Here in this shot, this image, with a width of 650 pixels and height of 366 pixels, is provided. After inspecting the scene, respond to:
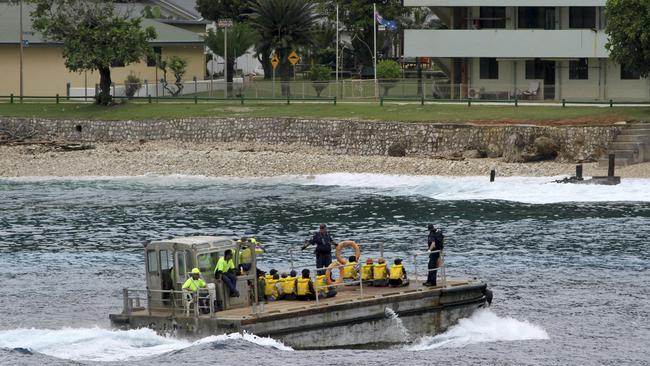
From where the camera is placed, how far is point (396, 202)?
63219mm

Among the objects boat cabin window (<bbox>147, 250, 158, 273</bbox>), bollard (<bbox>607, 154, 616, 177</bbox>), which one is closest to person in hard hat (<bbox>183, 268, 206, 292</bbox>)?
boat cabin window (<bbox>147, 250, 158, 273</bbox>)

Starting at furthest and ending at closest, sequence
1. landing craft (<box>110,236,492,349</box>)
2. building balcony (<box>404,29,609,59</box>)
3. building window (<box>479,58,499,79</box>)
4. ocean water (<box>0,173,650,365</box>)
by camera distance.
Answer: building window (<box>479,58,499,79</box>) < building balcony (<box>404,29,609,59</box>) < ocean water (<box>0,173,650,365</box>) < landing craft (<box>110,236,492,349</box>)

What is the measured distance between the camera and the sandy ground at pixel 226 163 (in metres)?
70.8

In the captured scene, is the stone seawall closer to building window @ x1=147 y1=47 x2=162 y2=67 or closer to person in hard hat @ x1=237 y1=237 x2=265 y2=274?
building window @ x1=147 y1=47 x2=162 y2=67

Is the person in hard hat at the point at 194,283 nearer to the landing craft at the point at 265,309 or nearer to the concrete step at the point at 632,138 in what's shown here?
the landing craft at the point at 265,309

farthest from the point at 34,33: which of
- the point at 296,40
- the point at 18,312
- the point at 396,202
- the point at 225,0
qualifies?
the point at 18,312

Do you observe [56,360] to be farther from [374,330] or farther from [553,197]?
[553,197]

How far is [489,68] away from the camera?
3561 inches

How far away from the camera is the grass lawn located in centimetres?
7550

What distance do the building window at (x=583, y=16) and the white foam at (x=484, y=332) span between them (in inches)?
2090

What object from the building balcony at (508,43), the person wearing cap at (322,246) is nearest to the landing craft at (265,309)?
the person wearing cap at (322,246)

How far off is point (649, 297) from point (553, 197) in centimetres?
2225

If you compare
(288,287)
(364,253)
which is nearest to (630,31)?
(364,253)

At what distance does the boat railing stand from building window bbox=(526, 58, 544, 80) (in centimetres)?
5666
